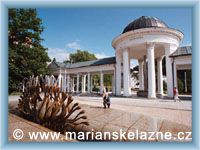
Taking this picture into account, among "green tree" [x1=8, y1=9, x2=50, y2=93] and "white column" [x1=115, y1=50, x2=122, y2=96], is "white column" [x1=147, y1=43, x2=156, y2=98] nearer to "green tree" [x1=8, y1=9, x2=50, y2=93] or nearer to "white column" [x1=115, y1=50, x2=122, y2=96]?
"white column" [x1=115, y1=50, x2=122, y2=96]

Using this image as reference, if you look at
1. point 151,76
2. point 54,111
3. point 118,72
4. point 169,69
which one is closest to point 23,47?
point 54,111

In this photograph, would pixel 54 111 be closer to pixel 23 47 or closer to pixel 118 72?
pixel 23 47

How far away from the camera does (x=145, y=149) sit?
3680 mm

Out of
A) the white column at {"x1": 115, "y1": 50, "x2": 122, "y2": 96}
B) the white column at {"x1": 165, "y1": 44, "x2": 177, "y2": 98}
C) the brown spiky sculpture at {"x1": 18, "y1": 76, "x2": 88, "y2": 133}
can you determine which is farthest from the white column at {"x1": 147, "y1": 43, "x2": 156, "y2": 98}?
the brown spiky sculpture at {"x1": 18, "y1": 76, "x2": 88, "y2": 133}

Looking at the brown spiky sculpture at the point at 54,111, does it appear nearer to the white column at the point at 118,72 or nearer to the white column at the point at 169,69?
the white column at the point at 169,69

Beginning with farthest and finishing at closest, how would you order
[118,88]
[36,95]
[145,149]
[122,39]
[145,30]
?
[118,88] < [122,39] < [145,30] < [36,95] < [145,149]

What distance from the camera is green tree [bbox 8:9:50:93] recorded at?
21.2 feet

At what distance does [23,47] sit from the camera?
845 centimetres

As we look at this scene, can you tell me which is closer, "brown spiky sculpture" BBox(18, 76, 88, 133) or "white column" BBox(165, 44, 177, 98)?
"brown spiky sculpture" BBox(18, 76, 88, 133)

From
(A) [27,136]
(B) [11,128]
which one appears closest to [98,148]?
(A) [27,136]

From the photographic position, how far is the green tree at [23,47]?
647 centimetres
